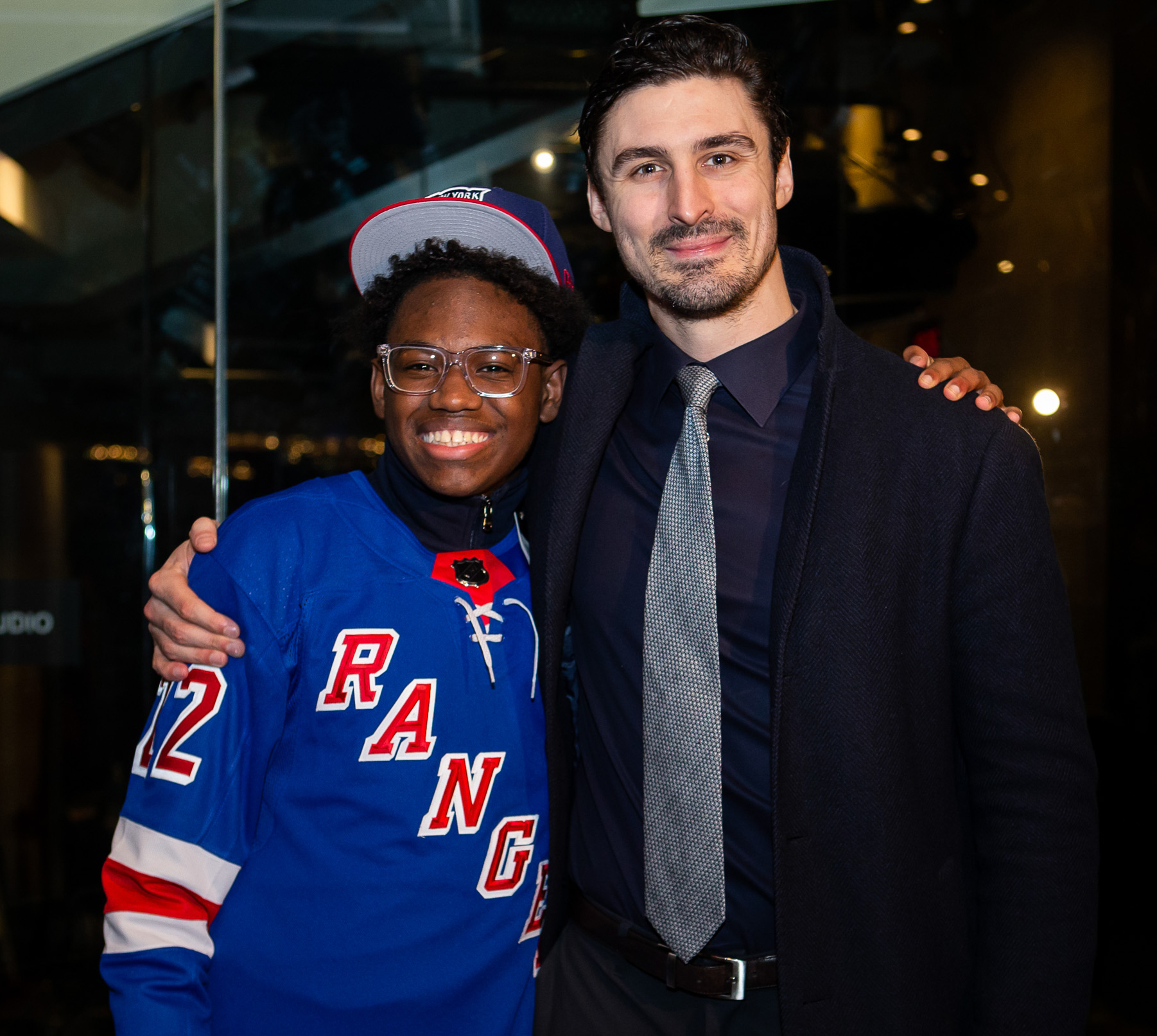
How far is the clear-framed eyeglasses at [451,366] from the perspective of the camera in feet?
4.72

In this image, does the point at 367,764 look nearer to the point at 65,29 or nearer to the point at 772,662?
the point at 772,662

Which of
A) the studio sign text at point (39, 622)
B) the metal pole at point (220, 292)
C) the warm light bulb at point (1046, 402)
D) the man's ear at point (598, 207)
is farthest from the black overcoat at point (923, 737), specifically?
the studio sign text at point (39, 622)

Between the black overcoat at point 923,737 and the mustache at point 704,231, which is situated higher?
the mustache at point 704,231

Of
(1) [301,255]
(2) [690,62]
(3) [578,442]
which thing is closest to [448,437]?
(3) [578,442]

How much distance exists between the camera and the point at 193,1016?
47.7 inches

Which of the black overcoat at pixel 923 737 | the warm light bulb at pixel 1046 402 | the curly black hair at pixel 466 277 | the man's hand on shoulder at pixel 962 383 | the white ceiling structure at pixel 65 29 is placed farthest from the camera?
the white ceiling structure at pixel 65 29

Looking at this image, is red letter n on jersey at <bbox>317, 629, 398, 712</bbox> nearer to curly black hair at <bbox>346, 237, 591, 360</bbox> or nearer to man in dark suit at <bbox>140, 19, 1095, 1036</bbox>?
man in dark suit at <bbox>140, 19, 1095, 1036</bbox>

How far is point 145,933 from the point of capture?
1199 mm

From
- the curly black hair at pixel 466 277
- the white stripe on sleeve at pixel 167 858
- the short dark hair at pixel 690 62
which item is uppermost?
the short dark hair at pixel 690 62

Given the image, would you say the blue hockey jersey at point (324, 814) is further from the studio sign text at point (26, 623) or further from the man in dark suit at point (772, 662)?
the studio sign text at point (26, 623)

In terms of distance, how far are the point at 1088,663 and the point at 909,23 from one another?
7.06ft

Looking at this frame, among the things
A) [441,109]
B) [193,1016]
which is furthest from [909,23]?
[193,1016]

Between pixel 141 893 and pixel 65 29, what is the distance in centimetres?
294

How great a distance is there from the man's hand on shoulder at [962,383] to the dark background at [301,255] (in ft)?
4.98
